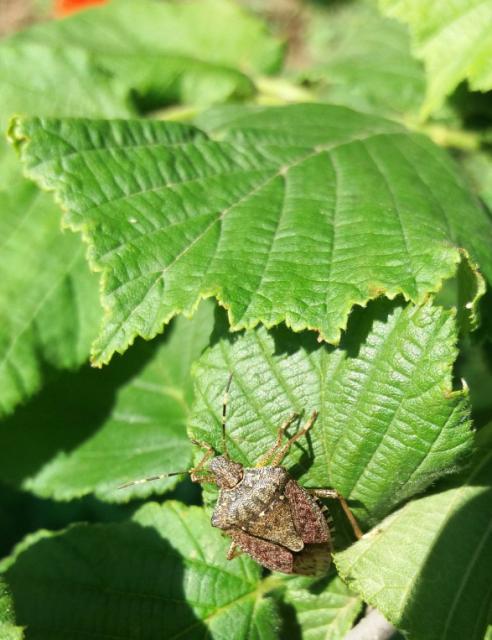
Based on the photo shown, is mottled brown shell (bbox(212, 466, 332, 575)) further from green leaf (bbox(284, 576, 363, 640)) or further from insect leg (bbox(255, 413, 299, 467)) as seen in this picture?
green leaf (bbox(284, 576, 363, 640))

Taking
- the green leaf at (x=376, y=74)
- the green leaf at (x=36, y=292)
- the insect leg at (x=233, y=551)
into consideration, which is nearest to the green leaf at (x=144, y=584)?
the insect leg at (x=233, y=551)

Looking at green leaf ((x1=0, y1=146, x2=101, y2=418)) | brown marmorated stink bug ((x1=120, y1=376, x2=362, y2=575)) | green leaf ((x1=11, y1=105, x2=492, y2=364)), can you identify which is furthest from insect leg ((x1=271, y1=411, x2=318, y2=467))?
green leaf ((x1=0, y1=146, x2=101, y2=418))

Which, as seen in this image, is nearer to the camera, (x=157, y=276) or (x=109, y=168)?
(x=157, y=276)

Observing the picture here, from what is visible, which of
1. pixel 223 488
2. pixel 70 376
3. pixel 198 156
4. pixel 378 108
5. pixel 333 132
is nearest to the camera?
pixel 223 488

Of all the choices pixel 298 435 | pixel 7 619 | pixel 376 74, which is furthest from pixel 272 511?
pixel 376 74

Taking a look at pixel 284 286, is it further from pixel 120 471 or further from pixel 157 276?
pixel 120 471

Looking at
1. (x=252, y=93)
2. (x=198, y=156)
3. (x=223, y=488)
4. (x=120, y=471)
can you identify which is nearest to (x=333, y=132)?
(x=198, y=156)
